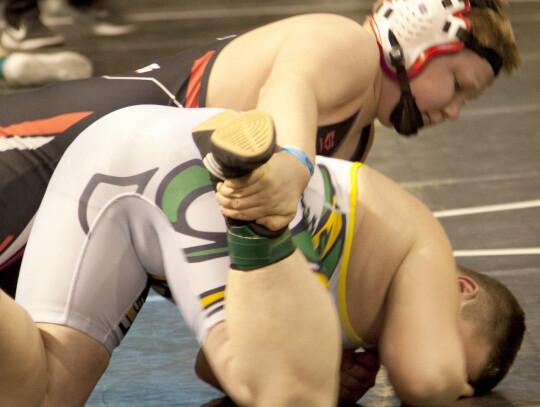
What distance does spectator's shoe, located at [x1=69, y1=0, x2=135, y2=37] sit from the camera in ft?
19.2

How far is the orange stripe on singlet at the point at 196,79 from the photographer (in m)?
1.98

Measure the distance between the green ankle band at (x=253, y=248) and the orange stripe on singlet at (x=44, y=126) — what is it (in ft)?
2.21

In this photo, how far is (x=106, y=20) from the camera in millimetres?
6016

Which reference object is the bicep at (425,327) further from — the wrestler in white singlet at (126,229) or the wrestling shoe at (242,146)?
the wrestling shoe at (242,146)

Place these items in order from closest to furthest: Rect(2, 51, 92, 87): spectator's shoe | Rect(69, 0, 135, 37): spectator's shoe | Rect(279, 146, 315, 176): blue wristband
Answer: Rect(279, 146, 315, 176): blue wristband < Rect(2, 51, 92, 87): spectator's shoe < Rect(69, 0, 135, 37): spectator's shoe

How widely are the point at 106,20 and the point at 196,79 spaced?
4225mm

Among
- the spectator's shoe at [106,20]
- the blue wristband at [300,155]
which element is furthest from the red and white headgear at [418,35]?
the spectator's shoe at [106,20]

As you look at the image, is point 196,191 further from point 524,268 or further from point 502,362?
point 524,268

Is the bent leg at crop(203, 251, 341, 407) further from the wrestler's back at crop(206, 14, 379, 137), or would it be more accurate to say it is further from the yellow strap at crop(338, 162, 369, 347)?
the wrestler's back at crop(206, 14, 379, 137)

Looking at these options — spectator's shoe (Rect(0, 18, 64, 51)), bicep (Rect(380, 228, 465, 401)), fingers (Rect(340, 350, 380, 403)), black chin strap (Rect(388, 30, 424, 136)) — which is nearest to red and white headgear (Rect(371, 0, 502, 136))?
black chin strap (Rect(388, 30, 424, 136))

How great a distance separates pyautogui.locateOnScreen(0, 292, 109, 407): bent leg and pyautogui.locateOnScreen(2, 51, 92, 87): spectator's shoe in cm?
325

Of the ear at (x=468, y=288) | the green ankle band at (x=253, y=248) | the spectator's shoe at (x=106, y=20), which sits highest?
the green ankle band at (x=253, y=248)

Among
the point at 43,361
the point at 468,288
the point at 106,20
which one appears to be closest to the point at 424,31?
the point at 468,288

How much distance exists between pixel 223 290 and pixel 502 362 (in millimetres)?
765
